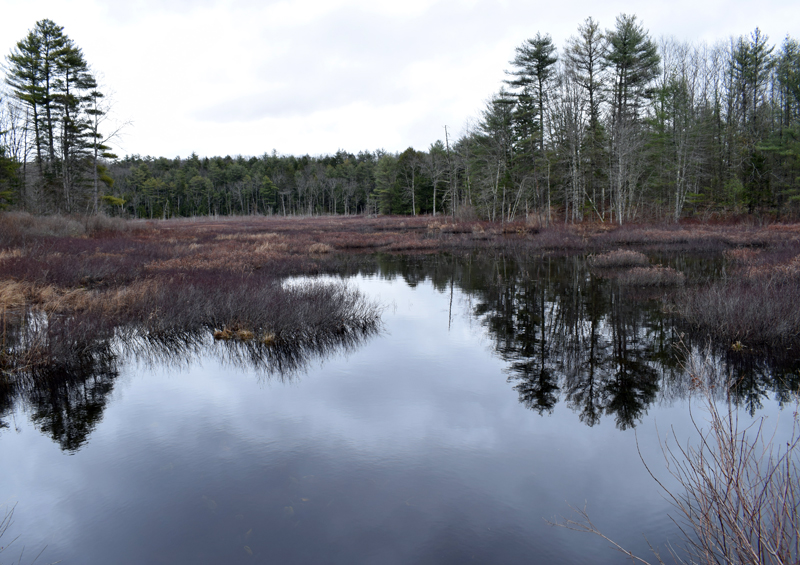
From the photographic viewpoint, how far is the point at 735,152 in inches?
1430

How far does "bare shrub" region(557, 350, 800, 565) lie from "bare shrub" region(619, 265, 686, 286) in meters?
7.73

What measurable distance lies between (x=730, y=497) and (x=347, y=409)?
470cm

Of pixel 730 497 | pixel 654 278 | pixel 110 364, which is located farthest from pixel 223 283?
pixel 654 278

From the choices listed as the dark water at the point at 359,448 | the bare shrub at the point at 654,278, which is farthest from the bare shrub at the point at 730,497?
the bare shrub at the point at 654,278

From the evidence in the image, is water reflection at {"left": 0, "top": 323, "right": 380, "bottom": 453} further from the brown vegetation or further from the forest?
the forest

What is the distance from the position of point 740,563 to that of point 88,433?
6682 millimetres

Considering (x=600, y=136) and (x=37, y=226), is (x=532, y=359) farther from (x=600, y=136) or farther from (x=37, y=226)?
(x=600, y=136)

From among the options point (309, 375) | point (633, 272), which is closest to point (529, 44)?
point (633, 272)

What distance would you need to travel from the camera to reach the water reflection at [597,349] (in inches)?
270

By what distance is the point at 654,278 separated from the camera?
48.7 feet

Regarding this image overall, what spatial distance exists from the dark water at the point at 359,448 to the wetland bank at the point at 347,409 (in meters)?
0.03

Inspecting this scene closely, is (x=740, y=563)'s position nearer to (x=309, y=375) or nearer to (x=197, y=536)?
(x=197, y=536)

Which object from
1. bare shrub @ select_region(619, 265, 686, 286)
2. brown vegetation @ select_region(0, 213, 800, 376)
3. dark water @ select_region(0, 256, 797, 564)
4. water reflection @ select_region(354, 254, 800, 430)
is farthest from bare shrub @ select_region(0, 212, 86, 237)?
bare shrub @ select_region(619, 265, 686, 286)

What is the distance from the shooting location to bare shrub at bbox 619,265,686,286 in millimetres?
14680
